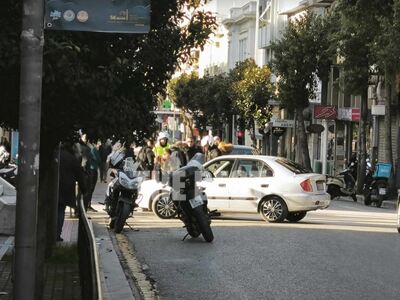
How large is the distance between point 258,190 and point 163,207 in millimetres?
2122

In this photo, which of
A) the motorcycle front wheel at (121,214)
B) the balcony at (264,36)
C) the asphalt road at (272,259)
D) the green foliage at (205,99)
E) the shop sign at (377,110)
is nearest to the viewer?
the asphalt road at (272,259)

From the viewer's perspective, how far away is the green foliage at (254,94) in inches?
1940

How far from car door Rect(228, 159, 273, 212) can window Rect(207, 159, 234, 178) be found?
146mm

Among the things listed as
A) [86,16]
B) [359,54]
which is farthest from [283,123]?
[86,16]

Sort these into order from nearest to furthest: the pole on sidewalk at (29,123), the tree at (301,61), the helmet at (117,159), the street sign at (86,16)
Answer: the pole on sidewalk at (29,123) < the street sign at (86,16) < the helmet at (117,159) < the tree at (301,61)

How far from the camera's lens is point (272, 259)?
480 inches

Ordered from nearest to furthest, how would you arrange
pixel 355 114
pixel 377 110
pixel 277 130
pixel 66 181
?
pixel 66 181
pixel 377 110
pixel 355 114
pixel 277 130

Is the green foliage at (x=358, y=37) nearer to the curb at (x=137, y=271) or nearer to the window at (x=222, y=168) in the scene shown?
the window at (x=222, y=168)

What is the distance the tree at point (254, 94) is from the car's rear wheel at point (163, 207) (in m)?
30.7

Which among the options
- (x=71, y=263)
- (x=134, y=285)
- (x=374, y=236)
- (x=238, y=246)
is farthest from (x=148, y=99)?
(x=374, y=236)

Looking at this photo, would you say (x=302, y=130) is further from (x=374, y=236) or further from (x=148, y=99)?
(x=148, y=99)

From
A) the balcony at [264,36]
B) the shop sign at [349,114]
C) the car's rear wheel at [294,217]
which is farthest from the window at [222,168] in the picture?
the balcony at [264,36]

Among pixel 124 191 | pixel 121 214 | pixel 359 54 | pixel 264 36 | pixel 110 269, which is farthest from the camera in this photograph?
pixel 264 36

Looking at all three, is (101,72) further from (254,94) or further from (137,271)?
(254,94)
